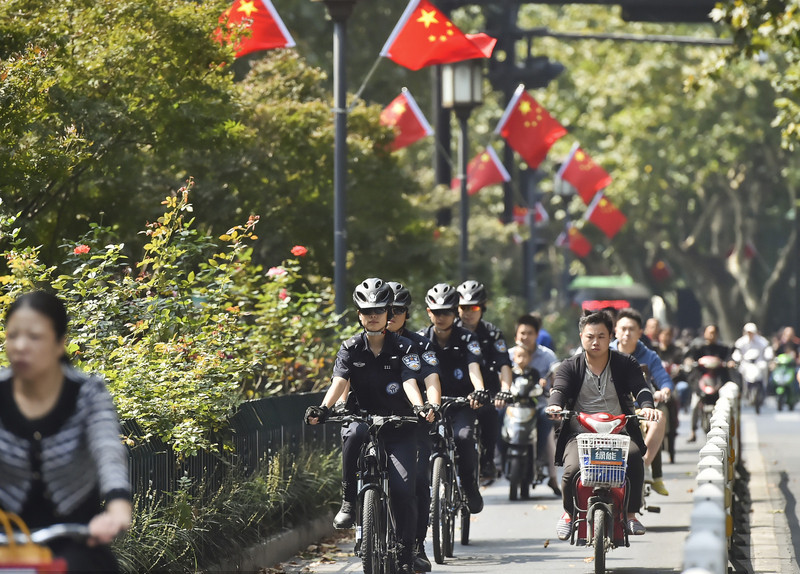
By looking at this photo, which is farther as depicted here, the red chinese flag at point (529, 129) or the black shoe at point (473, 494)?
the red chinese flag at point (529, 129)

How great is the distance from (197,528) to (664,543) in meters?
4.36

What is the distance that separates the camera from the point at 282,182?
1877 cm

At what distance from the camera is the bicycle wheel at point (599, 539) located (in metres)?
9.78

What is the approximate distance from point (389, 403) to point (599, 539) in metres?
1.55

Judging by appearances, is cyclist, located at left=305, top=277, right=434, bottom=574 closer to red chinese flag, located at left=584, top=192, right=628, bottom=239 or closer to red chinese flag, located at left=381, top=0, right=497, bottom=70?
red chinese flag, located at left=381, top=0, right=497, bottom=70

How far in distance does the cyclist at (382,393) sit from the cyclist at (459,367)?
2.14 meters

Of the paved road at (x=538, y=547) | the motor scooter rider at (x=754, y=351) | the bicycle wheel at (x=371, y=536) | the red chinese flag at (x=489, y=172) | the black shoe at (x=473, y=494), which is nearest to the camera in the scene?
the bicycle wheel at (x=371, y=536)

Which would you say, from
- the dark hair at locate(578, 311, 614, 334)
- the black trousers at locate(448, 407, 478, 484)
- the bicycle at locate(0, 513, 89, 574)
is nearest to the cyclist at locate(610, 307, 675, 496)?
the black trousers at locate(448, 407, 478, 484)

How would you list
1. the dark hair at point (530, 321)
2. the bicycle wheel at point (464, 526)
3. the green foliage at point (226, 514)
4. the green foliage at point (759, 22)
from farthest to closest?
1. the green foliage at point (759, 22)
2. the dark hair at point (530, 321)
3. the bicycle wheel at point (464, 526)
4. the green foliage at point (226, 514)

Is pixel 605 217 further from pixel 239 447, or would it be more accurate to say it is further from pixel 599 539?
pixel 599 539

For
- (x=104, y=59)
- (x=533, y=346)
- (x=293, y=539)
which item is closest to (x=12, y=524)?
(x=293, y=539)

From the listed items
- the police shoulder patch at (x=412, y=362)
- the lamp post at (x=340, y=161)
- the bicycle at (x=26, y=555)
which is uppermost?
the lamp post at (x=340, y=161)

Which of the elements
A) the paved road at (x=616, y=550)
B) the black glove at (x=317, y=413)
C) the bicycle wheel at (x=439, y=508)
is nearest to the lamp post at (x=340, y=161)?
the paved road at (x=616, y=550)

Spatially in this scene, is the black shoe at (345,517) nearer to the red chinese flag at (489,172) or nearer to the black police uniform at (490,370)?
the black police uniform at (490,370)
